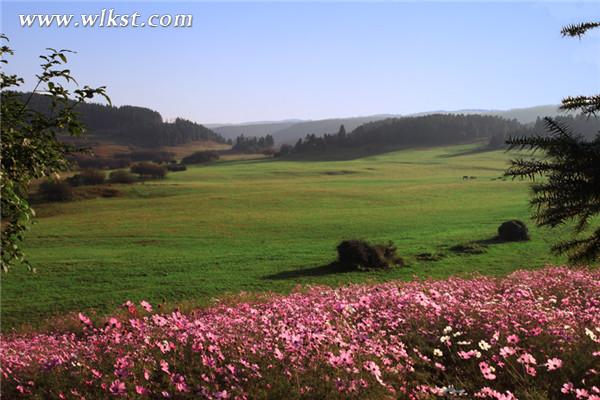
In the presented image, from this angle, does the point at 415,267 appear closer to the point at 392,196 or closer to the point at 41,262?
the point at 41,262

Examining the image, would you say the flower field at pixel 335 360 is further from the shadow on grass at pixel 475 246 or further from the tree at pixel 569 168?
the shadow on grass at pixel 475 246

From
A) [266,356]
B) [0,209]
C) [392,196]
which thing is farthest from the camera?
[392,196]

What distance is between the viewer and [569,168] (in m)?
6.46

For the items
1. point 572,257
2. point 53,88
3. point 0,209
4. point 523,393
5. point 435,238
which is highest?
point 53,88

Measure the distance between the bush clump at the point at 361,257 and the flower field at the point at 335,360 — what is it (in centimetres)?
1410

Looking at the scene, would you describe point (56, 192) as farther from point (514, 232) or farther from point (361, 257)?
point (514, 232)

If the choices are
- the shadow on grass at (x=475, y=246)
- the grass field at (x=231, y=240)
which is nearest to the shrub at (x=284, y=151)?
the grass field at (x=231, y=240)

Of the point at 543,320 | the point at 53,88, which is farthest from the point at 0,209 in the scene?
the point at 543,320

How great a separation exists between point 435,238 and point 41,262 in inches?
878

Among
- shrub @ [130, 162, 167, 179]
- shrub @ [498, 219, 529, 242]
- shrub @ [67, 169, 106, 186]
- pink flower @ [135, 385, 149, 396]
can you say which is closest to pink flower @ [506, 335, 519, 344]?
pink flower @ [135, 385, 149, 396]

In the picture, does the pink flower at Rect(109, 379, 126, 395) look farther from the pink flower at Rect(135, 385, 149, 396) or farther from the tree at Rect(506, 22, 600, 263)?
the tree at Rect(506, 22, 600, 263)

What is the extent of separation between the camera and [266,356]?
7.00 metres

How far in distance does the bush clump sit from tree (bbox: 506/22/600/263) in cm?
1665

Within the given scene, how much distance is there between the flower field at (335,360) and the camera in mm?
6359
